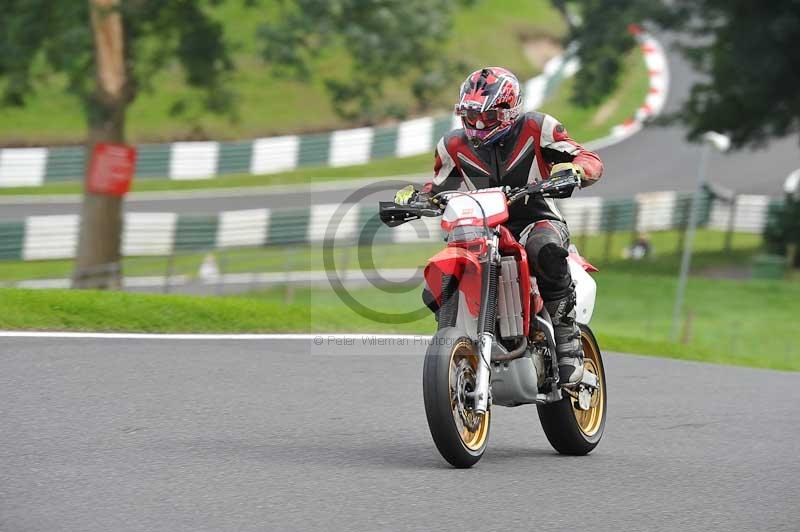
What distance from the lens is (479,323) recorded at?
23.0 ft

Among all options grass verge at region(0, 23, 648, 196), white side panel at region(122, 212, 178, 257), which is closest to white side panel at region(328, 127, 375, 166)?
grass verge at region(0, 23, 648, 196)

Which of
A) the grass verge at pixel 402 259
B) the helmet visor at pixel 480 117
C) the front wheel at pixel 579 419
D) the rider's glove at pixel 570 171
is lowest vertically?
the grass verge at pixel 402 259

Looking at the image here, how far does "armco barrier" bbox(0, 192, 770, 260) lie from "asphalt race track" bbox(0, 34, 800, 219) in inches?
79.7

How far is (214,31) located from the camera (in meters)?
22.5

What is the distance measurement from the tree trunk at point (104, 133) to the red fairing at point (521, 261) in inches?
548

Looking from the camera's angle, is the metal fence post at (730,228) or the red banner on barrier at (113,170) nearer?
the red banner on barrier at (113,170)

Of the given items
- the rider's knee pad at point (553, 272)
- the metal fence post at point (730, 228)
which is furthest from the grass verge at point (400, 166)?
the rider's knee pad at point (553, 272)

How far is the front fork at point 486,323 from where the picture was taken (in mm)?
6883

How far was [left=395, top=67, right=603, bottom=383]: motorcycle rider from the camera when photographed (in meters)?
7.25

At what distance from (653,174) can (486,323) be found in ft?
108

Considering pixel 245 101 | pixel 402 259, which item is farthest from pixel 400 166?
pixel 402 259

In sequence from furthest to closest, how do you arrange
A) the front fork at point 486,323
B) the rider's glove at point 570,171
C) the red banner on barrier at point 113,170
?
the red banner on barrier at point 113,170 → the rider's glove at point 570,171 → the front fork at point 486,323

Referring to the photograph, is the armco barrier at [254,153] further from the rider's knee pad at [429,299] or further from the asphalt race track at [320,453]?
the rider's knee pad at [429,299]

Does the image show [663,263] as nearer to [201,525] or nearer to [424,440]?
[424,440]
